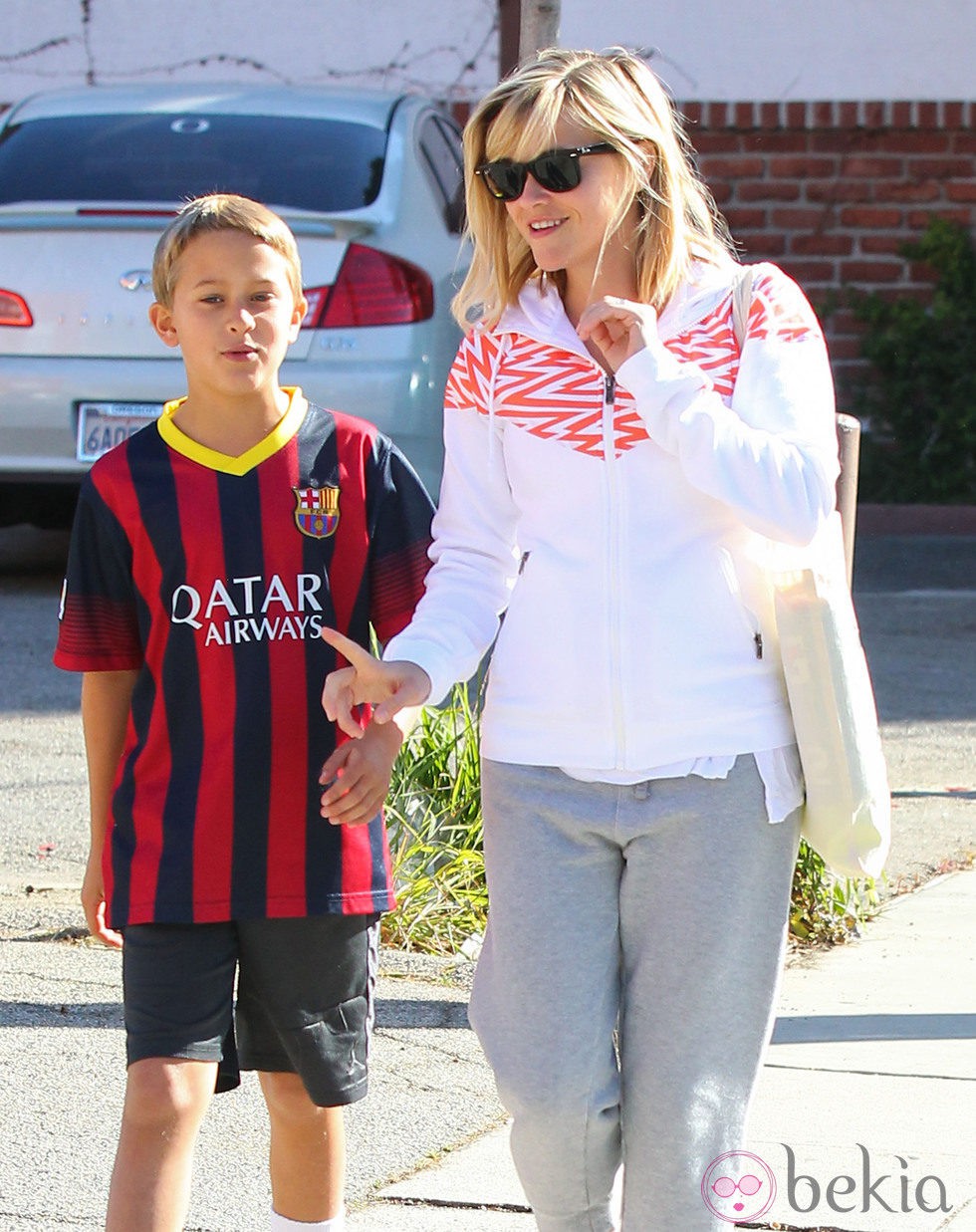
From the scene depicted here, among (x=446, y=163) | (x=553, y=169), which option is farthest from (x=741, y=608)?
(x=446, y=163)

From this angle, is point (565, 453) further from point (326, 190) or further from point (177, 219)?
point (326, 190)

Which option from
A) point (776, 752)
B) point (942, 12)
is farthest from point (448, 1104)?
point (942, 12)

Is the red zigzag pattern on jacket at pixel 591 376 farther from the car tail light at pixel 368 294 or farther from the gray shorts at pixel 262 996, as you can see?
the car tail light at pixel 368 294

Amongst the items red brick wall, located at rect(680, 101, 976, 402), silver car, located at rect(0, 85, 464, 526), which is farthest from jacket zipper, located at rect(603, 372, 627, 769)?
red brick wall, located at rect(680, 101, 976, 402)

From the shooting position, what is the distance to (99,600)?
9.20 feet

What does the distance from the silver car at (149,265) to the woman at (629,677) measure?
4523 millimetres

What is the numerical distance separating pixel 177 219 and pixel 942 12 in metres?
9.28

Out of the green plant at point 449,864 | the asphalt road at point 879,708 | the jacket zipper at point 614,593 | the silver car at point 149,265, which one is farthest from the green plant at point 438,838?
the silver car at point 149,265

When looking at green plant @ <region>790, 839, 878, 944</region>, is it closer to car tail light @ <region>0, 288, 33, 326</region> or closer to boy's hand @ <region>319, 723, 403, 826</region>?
boy's hand @ <region>319, 723, 403, 826</region>

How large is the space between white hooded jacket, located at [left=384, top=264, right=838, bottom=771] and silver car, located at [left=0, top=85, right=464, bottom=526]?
456cm

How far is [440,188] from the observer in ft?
25.8

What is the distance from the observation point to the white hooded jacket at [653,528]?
97.6 inches

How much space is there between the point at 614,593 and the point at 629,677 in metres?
0.11

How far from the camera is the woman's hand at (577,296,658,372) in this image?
2.51 m
